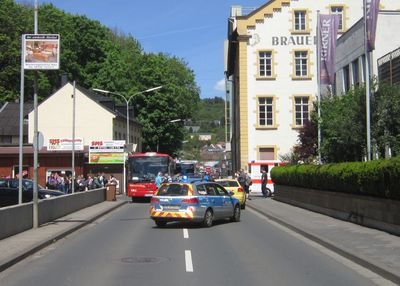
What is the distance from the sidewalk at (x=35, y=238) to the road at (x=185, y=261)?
20 cm

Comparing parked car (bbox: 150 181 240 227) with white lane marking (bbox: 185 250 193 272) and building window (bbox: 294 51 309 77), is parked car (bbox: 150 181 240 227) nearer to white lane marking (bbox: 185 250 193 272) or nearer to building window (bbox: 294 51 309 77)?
white lane marking (bbox: 185 250 193 272)

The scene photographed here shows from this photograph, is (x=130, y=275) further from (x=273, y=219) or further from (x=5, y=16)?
(x=5, y=16)

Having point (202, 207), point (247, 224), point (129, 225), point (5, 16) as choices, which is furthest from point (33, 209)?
point (5, 16)

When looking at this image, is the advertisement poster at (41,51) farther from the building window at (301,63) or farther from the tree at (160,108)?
the tree at (160,108)

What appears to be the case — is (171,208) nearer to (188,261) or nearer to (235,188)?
(188,261)

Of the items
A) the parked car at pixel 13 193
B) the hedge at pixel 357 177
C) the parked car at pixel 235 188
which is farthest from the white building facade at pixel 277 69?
the parked car at pixel 13 193

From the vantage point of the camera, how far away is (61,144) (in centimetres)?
5334

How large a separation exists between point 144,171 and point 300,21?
2189cm

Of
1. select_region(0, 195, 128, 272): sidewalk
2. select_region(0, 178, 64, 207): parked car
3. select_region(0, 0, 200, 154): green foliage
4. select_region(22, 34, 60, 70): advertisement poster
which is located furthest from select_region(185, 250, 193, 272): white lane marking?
select_region(0, 0, 200, 154): green foliage

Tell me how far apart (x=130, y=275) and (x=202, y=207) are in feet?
31.8

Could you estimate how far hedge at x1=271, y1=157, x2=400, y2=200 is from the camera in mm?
A: 15766

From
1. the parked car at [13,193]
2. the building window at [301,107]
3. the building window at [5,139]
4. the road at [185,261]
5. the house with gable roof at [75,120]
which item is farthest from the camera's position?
the building window at [5,139]

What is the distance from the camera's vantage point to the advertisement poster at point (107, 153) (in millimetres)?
52531

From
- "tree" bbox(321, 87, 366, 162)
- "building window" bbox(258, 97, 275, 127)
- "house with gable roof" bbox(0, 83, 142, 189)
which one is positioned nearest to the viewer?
"tree" bbox(321, 87, 366, 162)
